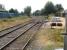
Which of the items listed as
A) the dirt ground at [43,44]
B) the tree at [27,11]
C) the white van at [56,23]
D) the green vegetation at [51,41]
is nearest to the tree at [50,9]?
the tree at [27,11]

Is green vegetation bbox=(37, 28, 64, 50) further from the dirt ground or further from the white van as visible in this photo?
the white van

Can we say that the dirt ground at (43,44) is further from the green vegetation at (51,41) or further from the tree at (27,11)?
the tree at (27,11)

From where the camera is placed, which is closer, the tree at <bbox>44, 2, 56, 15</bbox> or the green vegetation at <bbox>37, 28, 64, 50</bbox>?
the green vegetation at <bbox>37, 28, 64, 50</bbox>

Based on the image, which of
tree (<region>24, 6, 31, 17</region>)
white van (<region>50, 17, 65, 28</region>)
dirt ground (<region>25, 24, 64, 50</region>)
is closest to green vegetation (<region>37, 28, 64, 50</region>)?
dirt ground (<region>25, 24, 64, 50</region>)

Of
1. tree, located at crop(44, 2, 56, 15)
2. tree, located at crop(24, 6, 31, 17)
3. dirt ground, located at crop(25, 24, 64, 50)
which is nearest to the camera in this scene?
dirt ground, located at crop(25, 24, 64, 50)

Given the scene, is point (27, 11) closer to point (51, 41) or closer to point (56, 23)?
point (56, 23)

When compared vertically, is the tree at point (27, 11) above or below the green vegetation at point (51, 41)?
below

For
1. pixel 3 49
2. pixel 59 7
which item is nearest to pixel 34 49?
pixel 3 49

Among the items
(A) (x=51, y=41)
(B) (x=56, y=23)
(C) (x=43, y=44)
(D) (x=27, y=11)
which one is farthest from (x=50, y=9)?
(C) (x=43, y=44)

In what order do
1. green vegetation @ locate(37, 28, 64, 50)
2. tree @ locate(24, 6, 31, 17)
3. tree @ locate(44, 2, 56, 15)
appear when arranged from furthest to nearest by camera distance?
1. tree @ locate(24, 6, 31, 17)
2. tree @ locate(44, 2, 56, 15)
3. green vegetation @ locate(37, 28, 64, 50)

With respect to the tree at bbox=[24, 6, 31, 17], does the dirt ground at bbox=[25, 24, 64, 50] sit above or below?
above

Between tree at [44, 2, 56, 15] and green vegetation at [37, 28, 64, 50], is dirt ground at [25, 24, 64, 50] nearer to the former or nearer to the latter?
green vegetation at [37, 28, 64, 50]

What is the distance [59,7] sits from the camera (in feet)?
381

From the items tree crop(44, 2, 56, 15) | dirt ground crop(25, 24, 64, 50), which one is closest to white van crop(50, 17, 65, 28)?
dirt ground crop(25, 24, 64, 50)
